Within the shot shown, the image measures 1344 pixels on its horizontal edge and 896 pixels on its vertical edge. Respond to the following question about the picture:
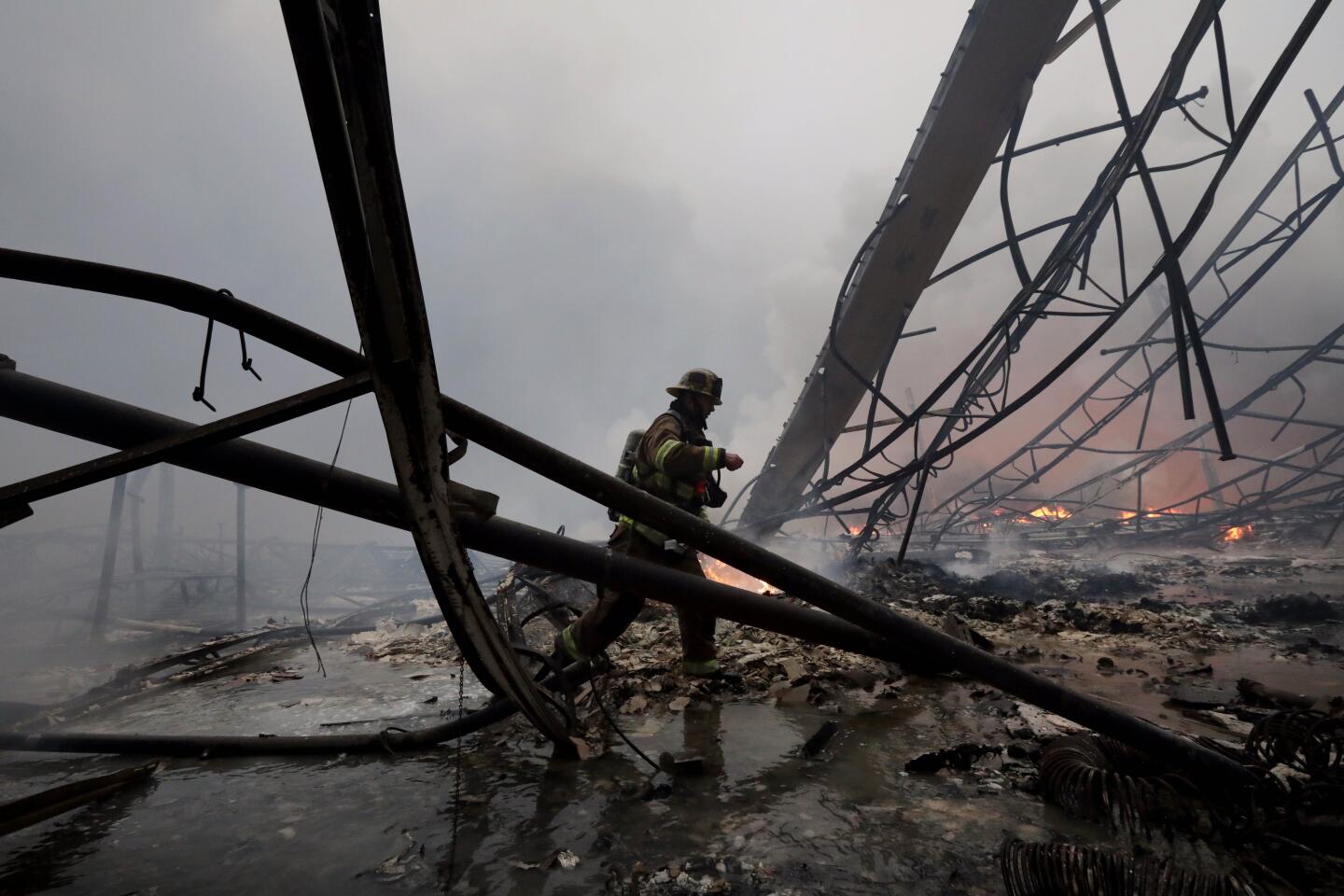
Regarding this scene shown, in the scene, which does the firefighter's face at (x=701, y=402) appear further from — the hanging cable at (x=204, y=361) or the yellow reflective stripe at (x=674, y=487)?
the hanging cable at (x=204, y=361)

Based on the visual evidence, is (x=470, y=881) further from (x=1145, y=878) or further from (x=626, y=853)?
(x=1145, y=878)

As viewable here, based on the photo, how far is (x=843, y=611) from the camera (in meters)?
2.27

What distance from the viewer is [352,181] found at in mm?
1191

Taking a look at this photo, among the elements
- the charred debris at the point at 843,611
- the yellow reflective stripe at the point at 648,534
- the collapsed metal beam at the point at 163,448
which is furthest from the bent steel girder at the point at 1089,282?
the collapsed metal beam at the point at 163,448

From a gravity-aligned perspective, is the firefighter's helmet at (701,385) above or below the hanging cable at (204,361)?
above

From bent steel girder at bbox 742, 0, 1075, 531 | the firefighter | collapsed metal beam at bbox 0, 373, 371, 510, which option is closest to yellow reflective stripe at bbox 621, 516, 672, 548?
the firefighter

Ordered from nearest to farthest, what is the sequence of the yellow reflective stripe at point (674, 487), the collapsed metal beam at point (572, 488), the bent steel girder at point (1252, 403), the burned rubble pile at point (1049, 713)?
the collapsed metal beam at point (572, 488) → the burned rubble pile at point (1049, 713) → the yellow reflective stripe at point (674, 487) → the bent steel girder at point (1252, 403)

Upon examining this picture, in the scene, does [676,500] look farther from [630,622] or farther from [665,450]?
[630,622]

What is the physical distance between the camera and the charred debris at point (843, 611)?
4.67 feet

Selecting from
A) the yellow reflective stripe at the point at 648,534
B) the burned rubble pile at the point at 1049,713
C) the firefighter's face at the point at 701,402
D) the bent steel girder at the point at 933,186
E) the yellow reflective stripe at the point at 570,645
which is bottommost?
the burned rubble pile at the point at 1049,713

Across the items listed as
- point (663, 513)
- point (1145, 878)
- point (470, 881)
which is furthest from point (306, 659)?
point (1145, 878)

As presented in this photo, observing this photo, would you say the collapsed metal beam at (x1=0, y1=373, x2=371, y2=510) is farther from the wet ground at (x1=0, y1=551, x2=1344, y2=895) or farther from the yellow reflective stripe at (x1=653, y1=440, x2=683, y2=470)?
the yellow reflective stripe at (x1=653, y1=440, x2=683, y2=470)

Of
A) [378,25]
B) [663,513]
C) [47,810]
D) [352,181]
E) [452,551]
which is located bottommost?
[47,810]

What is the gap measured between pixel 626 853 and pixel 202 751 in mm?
2381
